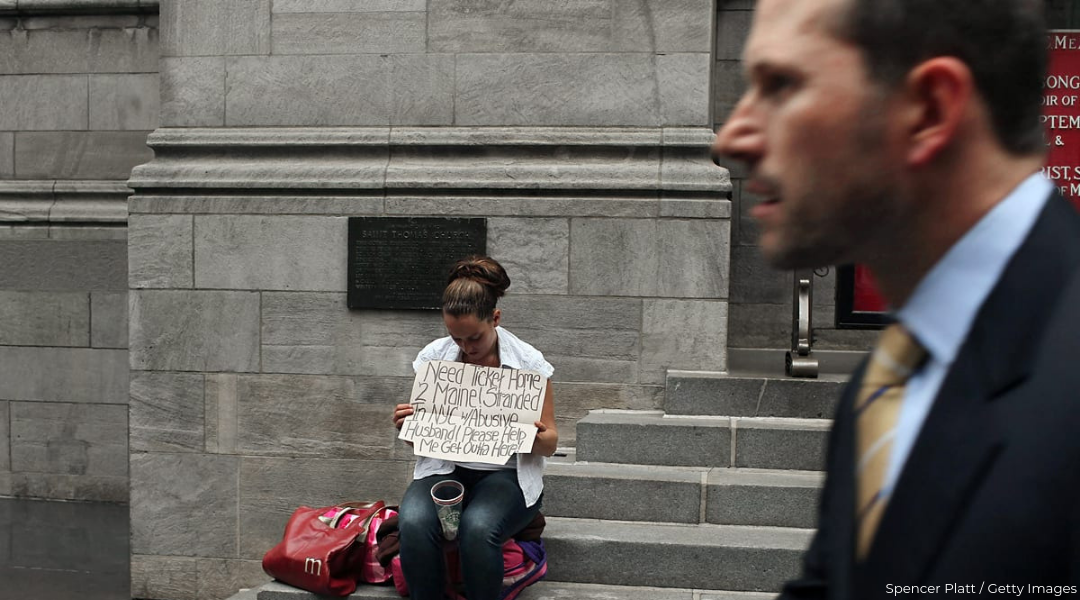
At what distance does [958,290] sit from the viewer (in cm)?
109

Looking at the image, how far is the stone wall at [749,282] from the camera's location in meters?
9.52

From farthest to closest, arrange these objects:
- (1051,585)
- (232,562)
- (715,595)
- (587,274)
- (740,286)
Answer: (740,286) → (232,562) → (587,274) → (715,595) → (1051,585)

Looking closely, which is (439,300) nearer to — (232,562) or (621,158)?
(621,158)

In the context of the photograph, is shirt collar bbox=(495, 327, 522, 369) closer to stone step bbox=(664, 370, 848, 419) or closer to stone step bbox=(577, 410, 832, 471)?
stone step bbox=(577, 410, 832, 471)

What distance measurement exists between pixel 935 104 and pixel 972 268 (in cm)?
15

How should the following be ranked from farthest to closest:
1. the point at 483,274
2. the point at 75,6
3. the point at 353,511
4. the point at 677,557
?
the point at 75,6 → the point at 353,511 → the point at 677,557 → the point at 483,274

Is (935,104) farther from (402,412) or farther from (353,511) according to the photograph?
(353,511)

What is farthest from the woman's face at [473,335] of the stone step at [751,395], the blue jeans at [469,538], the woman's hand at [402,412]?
the stone step at [751,395]

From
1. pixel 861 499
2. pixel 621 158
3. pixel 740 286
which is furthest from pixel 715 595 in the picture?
pixel 861 499

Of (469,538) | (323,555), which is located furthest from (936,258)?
(323,555)

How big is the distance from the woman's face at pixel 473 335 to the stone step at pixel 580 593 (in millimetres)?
1180

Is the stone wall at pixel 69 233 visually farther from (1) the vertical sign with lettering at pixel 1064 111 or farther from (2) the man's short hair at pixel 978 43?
(2) the man's short hair at pixel 978 43

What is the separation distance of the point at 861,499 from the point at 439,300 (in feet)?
21.5

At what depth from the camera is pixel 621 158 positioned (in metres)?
7.47
